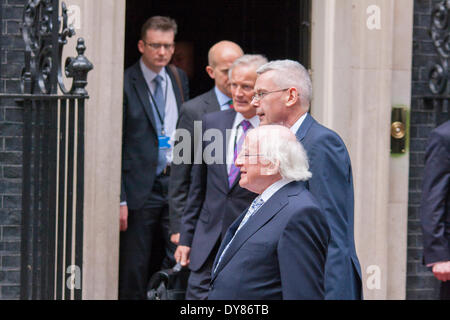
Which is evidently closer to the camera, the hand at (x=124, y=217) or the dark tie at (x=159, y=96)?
the hand at (x=124, y=217)

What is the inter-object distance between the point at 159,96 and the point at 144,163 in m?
0.58

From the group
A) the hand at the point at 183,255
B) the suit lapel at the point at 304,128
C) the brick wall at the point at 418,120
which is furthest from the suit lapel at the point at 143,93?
the suit lapel at the point at 304,128

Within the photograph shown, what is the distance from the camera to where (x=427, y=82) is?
7508 millimetres

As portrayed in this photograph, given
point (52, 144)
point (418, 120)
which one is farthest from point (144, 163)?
point (418, 120)

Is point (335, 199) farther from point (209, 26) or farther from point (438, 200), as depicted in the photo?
point (209, 26)

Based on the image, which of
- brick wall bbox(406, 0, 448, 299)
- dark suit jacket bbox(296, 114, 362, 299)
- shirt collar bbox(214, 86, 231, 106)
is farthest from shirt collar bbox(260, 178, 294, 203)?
brick wall bbox(406, 0, 448, 299)

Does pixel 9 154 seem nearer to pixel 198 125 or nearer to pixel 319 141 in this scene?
pixel 198 125

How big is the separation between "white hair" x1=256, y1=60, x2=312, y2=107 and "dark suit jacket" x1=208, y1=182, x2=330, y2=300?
1011 mm

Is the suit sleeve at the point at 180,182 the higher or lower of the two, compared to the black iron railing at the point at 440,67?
lower

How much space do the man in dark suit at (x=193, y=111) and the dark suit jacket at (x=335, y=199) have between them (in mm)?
1872

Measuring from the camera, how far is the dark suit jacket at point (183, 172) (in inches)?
253

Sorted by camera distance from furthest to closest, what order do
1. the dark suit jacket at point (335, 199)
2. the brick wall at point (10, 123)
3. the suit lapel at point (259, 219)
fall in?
1. the brick wall at point (10, 123)
2. the dark suit jacket at point (335, 199)
3. the suit lapel at point (259, 219)

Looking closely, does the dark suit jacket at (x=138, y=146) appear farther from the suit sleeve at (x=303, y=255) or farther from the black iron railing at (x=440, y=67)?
the suit sleeve at (x=303, y=255)

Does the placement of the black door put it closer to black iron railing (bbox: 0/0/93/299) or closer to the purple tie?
the purple tie
